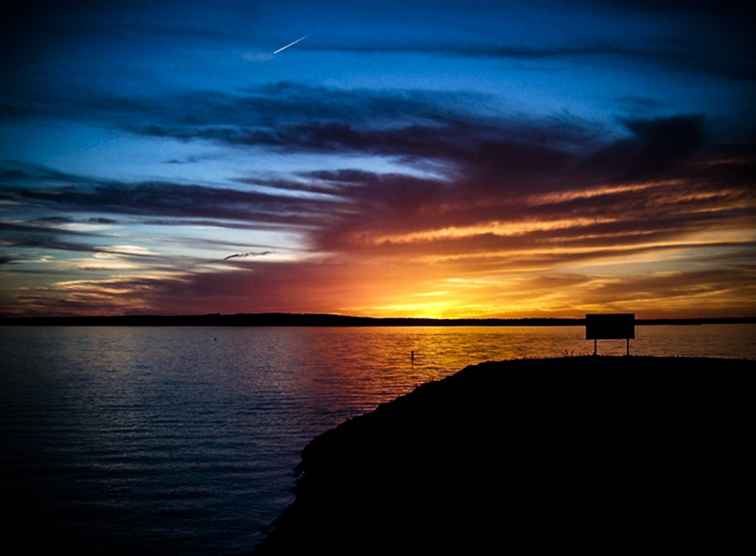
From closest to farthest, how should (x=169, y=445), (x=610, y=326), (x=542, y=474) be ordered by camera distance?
(x=542, y=474) < (x=169, y=445) < (x=610, y=326)

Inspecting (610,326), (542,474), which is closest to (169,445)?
(542,474)

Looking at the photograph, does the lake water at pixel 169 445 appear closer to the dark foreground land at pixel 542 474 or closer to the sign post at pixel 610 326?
the dark foreground land at pixel 542 474

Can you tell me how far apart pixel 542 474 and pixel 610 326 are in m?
34.1

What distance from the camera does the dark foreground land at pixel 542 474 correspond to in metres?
14.6

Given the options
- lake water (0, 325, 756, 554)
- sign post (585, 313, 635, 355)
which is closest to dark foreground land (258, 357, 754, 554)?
lake water (0, 325, 756, 554)

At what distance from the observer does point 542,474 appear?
1875 cm

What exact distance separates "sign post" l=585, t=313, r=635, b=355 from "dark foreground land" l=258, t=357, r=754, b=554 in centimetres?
1487

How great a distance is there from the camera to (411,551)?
14398 millimetres

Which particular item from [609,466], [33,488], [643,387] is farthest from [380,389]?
[609,466]

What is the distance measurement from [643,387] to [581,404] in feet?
16.0

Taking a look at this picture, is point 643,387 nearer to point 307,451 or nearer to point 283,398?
point 307,451

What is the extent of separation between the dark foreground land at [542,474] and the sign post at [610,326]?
1487 centimetres

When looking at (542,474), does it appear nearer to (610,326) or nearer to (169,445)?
(169,445)

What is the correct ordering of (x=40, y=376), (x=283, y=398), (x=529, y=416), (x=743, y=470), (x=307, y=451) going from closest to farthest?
(x=743, y=470), (x=529, y=416), (x=307, y=451), (x=283, y=398), (x=40, y=376)
